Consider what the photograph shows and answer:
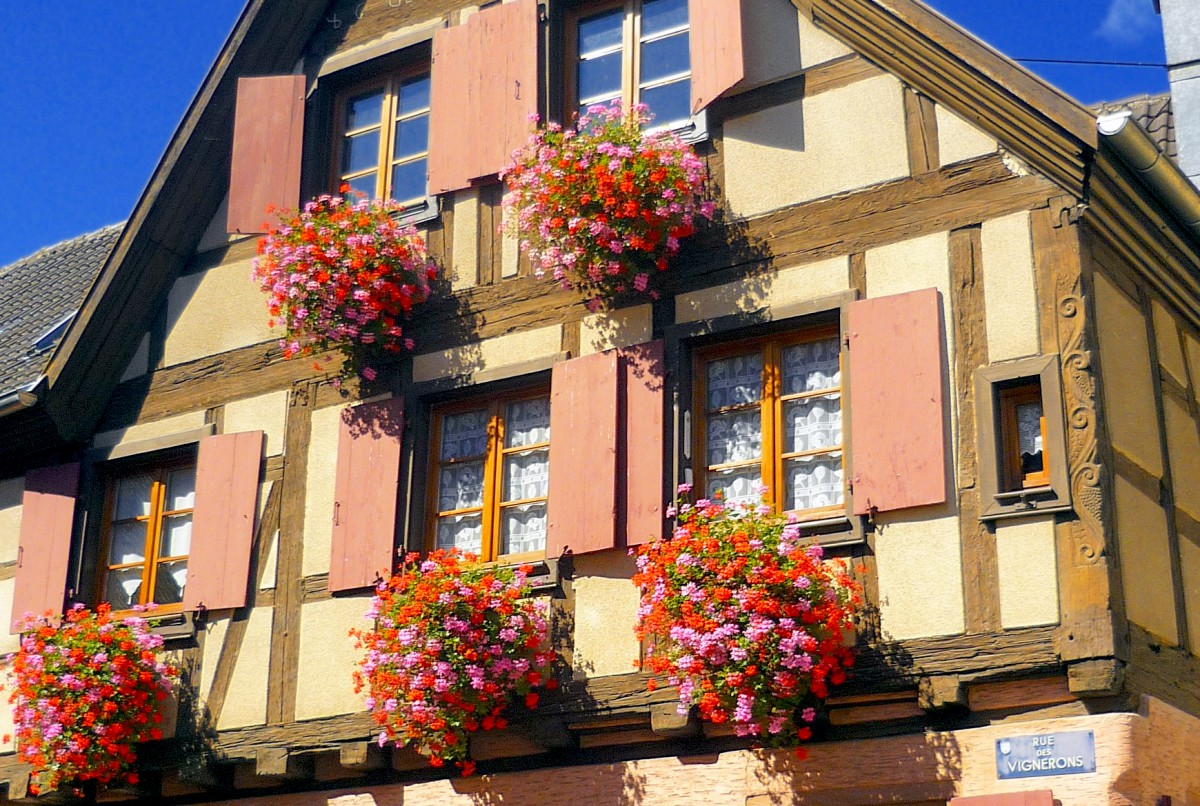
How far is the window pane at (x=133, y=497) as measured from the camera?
11.4 m

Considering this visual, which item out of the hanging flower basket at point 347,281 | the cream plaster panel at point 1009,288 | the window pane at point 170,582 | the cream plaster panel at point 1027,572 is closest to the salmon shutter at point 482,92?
the hanging flower basket at point 347,281

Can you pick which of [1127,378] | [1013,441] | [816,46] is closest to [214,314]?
[816,46]

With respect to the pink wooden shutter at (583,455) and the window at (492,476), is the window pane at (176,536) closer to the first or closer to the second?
the window at (492,476)

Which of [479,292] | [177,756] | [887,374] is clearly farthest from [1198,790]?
[177,756]

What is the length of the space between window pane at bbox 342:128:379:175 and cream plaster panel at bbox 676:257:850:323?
9.03ft

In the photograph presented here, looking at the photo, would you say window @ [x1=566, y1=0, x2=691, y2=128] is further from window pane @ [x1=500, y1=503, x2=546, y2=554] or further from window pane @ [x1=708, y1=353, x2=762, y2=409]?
window pane @ [x1=500, y1=503, x2=546, y2=554]

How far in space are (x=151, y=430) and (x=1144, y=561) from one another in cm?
613

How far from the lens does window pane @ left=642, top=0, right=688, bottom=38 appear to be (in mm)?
10320

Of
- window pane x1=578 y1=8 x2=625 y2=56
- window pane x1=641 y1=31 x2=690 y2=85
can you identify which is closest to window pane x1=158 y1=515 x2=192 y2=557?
window pane x1=578 y1=8 x2=625 y2=56

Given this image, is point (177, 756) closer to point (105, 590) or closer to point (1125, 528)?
point (105, 590)

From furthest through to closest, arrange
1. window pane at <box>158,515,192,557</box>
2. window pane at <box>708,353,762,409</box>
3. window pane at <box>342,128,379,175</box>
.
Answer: window pane at <box>342,128,379,175</box>, window pane at <box>158,515,192,557</box>, window pane at <box>708,353,762,409</box>

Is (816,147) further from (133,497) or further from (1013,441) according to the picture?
(133,497)

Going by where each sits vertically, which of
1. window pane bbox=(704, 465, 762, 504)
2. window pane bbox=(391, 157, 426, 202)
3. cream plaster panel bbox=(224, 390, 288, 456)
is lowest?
window pane bbox=(704, 465, 762, 504)

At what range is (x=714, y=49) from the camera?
971 centimetres
